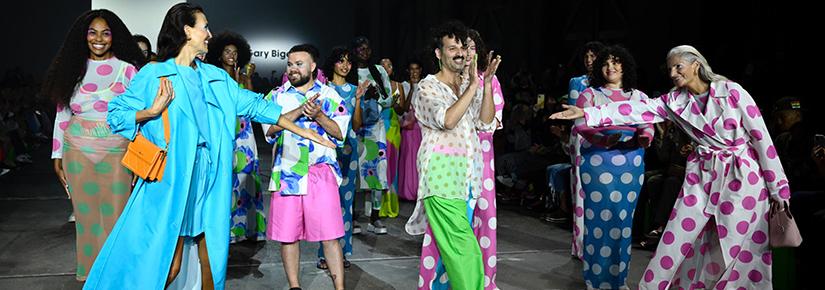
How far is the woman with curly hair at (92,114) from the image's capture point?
390 centimetres

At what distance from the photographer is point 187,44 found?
122 inches

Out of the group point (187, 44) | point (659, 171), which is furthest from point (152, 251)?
point (659, 171)

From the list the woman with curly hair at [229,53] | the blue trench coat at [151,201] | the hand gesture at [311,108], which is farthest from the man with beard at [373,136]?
the blue trench coat at [151,201]

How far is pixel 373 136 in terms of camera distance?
19.9 ft

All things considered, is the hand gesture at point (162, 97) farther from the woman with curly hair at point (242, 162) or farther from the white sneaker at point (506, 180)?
the white sneaker at point (506, 180)

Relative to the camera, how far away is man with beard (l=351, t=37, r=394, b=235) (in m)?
5.88

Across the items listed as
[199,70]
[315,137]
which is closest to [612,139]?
[315,137]

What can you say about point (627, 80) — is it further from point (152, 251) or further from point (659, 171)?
point (152, 251)

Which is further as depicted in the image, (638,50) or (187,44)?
(638,50)

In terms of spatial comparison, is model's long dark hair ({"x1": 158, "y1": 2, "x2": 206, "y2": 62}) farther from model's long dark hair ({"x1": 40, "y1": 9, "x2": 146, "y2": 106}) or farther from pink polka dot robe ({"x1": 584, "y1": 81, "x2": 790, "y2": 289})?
pink polka dot robe ({"x1": 584, "y1": 81, "x2": 790, "y2": 289})

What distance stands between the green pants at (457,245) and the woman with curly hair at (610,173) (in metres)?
1.00

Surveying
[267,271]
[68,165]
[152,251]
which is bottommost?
[267,271]

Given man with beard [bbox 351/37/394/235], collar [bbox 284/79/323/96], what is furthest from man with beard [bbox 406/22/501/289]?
man with beard [bbox 351/37/394/235]

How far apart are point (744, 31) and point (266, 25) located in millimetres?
9822
